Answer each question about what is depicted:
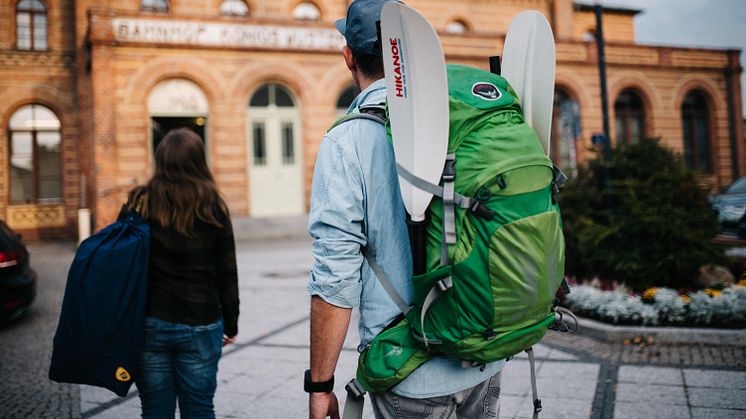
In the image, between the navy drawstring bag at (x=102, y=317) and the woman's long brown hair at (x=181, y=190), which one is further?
the woman's long brown hair at (x=181, y=190)

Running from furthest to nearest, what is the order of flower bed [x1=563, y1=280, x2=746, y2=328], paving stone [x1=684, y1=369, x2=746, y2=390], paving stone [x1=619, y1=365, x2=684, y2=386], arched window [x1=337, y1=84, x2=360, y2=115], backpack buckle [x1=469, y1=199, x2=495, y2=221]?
arched window [x1=337, y1=84, x2=360, y2=115]
flower bed [x1=563, y1=280, x2=746, y2=328]
paving stone [x1=619, y1=365, x2=684, y2=386]
paving stone [x1=684, y1=369, x2=746, y2=390]
backpack buckle [x1=469, y1=199, x2=495, y2=221]

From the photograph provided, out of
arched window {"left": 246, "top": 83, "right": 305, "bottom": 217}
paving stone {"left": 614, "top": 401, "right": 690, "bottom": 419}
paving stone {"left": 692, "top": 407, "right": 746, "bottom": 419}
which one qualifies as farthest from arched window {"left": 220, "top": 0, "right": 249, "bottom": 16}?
paving stone {"left": 692, "top": 407, "right": 746, "bottom": 419}

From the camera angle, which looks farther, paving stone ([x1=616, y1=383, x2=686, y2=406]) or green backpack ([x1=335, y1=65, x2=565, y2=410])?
paving stone ([x1=616, y1=383, x2=686, y2=406])

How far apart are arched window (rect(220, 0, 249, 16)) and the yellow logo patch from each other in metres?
23.1

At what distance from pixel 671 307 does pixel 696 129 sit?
26013 mm

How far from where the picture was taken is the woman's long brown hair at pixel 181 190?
9.62 ft

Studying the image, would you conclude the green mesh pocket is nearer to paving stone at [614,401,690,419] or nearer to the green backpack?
the green backpack

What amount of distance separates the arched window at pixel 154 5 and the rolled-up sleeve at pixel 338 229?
77.8 feet

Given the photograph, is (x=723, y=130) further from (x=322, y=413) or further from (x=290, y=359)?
(x=322, y=413)

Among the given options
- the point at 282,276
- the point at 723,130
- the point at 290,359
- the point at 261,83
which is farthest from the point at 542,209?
the point at 723,130

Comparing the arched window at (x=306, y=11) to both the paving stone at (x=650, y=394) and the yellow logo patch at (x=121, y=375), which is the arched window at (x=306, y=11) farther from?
the yellow logo patch at (x=121, y=375)

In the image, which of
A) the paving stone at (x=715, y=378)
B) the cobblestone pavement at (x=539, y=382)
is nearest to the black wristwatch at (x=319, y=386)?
the cobblestone pavement at (x=539, y=382)

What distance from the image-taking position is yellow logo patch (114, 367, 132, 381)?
2711 mm

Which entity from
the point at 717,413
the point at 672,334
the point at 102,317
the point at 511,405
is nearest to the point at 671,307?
the point at 672,334
